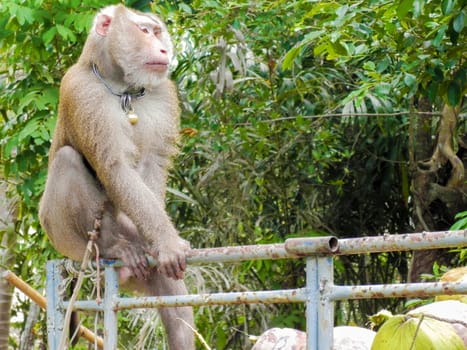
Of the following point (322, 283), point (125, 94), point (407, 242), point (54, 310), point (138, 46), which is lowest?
point (54, 310)

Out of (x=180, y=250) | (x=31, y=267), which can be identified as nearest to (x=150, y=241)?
(x=180, y=250)

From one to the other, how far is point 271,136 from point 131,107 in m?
2.11

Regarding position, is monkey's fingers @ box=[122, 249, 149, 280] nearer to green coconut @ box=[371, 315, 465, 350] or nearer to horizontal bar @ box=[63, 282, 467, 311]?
horizontal bar @ box=[63, 282, 467, 311]

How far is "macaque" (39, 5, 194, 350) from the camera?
12.8 ft

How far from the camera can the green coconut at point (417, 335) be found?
203 cm

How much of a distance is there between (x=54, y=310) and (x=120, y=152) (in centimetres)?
107

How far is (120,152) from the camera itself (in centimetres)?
412

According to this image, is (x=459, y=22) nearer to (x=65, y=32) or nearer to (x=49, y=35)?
(x=65, y=32)

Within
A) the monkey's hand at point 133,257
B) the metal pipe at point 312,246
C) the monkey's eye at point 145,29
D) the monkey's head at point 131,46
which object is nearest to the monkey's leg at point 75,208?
the monkey's hand at point 133,257

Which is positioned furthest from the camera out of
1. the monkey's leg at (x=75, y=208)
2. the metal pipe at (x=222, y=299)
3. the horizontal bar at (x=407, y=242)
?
the monkey's leg at (x=75, y=208)

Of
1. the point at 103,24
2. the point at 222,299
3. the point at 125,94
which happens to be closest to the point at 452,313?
the point at 222,299

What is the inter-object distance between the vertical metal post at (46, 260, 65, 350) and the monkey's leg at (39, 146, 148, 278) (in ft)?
2.80

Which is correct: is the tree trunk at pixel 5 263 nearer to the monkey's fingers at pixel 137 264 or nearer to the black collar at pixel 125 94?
the black collar at pixel 125 94

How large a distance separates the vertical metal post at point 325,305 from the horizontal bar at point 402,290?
2cm
